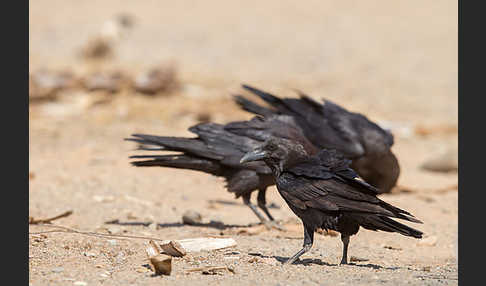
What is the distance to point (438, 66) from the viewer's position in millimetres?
21094

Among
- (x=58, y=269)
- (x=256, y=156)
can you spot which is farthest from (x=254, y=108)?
(x=58, y=269)

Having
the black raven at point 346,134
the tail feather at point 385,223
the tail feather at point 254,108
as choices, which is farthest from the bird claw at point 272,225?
the tail feather at point 385,223

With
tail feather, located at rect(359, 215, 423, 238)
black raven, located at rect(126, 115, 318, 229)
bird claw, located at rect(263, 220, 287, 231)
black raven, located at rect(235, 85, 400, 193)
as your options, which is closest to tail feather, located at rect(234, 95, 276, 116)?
black raven, located at rect(235, 85, 400, 193)

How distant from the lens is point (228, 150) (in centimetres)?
798

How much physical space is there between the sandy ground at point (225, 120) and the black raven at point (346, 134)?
2.62 ft

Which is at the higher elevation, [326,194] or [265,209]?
[326,194]

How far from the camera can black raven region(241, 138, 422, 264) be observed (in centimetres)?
541

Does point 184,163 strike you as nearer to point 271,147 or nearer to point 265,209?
point 265,209

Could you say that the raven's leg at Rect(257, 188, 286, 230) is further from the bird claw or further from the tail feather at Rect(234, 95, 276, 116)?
the tail feather at Rect(234, 95, 276, 116)

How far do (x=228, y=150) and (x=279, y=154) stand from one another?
229cm

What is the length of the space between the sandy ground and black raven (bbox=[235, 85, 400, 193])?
799mm

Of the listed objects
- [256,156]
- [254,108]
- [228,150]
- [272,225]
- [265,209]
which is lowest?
[272,225]

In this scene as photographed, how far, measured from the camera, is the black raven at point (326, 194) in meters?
5.41

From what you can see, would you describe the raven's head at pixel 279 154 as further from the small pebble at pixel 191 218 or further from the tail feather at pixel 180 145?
the small pebble at pixel 191 218
